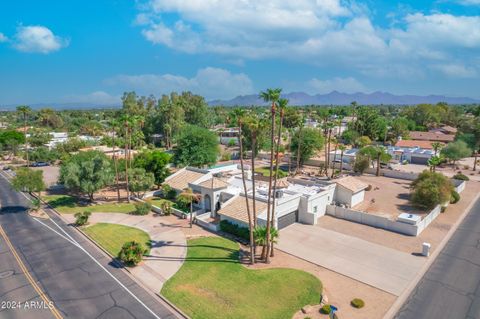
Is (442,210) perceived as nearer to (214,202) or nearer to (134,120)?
(214,202)

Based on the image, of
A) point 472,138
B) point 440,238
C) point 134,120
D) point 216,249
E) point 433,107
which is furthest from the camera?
point 433,107

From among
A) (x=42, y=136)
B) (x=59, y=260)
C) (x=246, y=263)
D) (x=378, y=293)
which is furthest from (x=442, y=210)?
(x=42, y=136)

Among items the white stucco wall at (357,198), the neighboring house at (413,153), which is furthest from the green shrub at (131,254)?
the neighboring house at (413,153)

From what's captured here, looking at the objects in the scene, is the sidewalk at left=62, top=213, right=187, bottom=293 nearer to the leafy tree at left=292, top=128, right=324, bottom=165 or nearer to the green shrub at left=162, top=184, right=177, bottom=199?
the green shrub at left=162, top=184, right=177, bottom=199

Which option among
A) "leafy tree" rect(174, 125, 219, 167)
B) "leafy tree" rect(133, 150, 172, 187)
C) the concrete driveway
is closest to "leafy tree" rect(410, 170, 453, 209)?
the concrete driveway

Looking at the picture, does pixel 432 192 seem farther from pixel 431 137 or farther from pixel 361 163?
pixel 431 137

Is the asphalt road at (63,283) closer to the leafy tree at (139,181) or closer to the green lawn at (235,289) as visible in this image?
the green lawn at (235,289)
